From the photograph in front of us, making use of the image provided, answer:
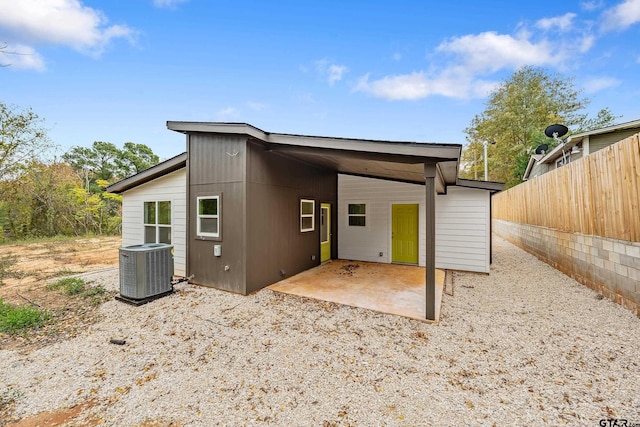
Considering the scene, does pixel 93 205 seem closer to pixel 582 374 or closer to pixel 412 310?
pixel 412 310

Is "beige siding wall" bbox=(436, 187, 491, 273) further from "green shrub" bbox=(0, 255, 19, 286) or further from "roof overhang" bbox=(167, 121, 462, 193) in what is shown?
"green shrub" bbox=(0, 255, 19, 286)

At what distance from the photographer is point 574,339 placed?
3.16 metres

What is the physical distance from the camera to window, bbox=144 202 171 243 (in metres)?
6.43

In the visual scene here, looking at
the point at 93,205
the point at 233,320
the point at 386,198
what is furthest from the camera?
the point at 93,205

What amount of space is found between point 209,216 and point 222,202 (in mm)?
482

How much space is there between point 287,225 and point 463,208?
4.59 meters

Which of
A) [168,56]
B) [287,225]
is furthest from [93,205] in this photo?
[287,225]

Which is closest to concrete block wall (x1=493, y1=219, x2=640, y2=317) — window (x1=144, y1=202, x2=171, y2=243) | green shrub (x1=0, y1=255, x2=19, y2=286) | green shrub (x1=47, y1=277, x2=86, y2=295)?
window (x1=144, y1=202, x2=171, y2=243)

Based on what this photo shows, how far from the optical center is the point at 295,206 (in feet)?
20.0

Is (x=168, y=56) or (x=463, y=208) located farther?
(x=168, y=56)

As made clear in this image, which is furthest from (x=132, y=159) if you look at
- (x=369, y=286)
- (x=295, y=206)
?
(x=369, y=286)

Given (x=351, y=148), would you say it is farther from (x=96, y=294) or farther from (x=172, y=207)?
(x=96, y=294)

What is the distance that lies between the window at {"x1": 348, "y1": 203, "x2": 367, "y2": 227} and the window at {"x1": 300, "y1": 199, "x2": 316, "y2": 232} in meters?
1.70

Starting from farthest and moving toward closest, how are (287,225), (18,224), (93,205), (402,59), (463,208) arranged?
(93,205), (18,224), (402,59), (463,208), (287,225)
